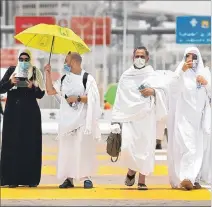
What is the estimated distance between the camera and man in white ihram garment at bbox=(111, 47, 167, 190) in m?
9.61

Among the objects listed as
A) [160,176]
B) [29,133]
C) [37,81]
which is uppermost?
[37,81]

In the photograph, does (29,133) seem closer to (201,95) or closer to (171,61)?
(201,95)

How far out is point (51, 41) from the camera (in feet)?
32.9

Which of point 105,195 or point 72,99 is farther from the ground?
point 72,99

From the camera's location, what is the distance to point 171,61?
37312mm

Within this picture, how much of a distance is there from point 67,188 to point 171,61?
2805 cm

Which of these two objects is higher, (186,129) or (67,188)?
(186,129)

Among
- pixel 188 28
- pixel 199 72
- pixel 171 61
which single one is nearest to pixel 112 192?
pixel 199 72

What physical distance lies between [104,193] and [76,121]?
3.06ft

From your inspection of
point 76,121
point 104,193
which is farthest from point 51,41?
point 104,193

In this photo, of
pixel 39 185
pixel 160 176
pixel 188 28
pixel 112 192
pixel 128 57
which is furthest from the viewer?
pixel 128 57

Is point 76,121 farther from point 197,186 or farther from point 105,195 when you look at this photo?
point 197,186

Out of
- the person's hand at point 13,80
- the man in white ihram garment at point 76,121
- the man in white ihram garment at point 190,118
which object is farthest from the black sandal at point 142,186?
the person's hand at point 13,80

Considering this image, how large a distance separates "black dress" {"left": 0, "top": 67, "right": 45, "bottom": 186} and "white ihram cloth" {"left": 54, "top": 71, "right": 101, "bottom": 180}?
280mm
